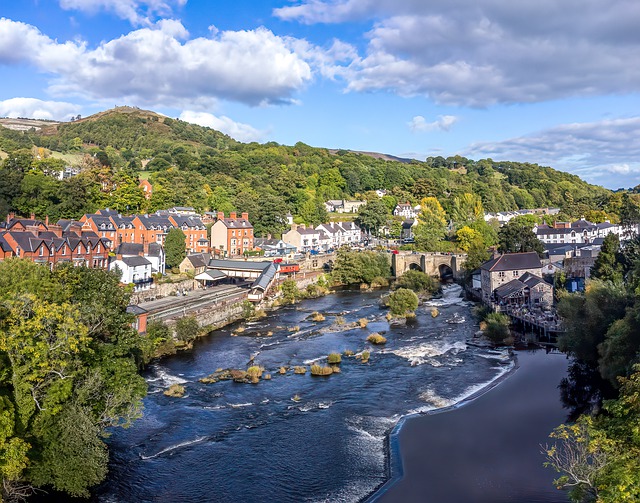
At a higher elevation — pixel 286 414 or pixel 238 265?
pixel 238 265

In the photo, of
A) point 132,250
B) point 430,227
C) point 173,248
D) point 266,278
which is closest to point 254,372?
point 266,278

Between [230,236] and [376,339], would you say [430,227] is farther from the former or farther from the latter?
[376,339]

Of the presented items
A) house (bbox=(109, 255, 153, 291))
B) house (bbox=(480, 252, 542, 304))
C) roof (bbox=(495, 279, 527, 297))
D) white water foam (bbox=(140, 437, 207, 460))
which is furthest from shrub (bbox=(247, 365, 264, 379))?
house (bbox=(480, 252, 542, 304))

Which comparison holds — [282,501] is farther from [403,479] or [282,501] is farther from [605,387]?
[605,387]

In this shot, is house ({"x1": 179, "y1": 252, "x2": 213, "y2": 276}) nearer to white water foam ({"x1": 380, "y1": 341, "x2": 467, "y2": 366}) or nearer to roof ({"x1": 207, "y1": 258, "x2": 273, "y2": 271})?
roof ({"x1": 207, "y1": 258, "x2": 273, "y2": 271})

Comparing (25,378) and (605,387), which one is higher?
(25,378)

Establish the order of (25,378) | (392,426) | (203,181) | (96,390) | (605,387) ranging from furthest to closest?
(203,181)
(605,387)
(392,426)
(96,390)
(25,378)

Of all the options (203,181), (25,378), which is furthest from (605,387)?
(203,181)
